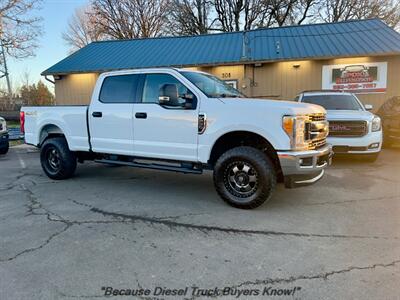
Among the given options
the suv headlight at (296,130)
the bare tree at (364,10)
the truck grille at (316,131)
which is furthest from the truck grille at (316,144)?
the bare tree at (364,10)

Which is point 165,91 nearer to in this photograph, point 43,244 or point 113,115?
point 113,115

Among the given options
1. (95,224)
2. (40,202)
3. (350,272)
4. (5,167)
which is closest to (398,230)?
(350,272)

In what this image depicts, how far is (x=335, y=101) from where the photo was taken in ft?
29.3

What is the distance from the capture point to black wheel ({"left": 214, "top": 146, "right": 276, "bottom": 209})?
→ 14.6ft

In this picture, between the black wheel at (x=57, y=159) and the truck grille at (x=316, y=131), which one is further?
the black wheel at (x=57, y=159)

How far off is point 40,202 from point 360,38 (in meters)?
14.3

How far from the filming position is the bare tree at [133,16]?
107ft

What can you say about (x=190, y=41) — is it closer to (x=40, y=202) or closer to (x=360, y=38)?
(x=360, y=38)

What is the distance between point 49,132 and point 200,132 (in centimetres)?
Result: 389

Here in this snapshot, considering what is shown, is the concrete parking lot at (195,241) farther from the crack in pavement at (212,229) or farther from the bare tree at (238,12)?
the bare tree at (238,12)

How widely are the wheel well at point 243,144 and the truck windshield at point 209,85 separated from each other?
0.72 meters

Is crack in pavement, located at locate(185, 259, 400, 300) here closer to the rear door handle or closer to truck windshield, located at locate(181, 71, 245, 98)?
truck windshield, located at locate(181, 71, 245, 98)

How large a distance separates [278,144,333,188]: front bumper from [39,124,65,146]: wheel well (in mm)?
4792

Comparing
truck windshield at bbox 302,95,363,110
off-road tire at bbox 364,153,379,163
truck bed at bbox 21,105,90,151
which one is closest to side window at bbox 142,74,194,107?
truck bed at bbox 21,105,90,151
